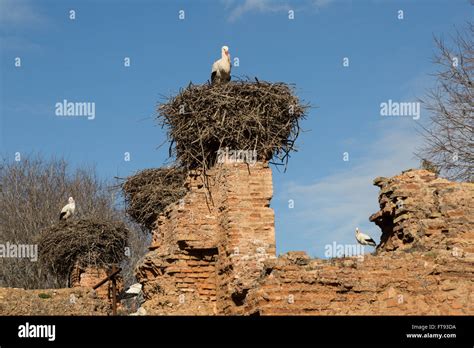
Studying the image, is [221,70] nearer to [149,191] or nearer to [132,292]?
[149,191]

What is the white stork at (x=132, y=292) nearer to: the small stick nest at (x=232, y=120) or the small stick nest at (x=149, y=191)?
the small stick nest at (x=149, y=191)

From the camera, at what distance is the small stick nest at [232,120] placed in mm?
13547

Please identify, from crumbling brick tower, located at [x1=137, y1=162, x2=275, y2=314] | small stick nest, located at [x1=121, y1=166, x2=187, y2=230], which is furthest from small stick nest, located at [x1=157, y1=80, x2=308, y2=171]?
small stick nest, located at [x1=121, y1=166, x2=187, y2=230]

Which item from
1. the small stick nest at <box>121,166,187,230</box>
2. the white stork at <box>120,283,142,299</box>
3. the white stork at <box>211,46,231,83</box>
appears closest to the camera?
the white stork at <box>211,46,231,83</box>

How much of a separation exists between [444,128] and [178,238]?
955 cm

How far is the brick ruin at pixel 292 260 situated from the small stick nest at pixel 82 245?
7555 mm

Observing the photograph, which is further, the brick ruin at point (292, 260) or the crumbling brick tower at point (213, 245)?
the crumbling brick tower at point (213, 245)

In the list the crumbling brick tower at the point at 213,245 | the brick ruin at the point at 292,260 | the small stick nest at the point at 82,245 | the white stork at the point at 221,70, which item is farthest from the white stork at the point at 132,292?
the white stork at the point at 221,70

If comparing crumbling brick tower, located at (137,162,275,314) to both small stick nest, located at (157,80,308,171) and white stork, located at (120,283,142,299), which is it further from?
white stork, located at (120,283,142,299)

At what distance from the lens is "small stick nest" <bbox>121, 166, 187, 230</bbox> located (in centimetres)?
2120

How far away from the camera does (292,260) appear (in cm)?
1063

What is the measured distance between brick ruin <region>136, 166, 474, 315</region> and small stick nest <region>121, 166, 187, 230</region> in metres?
6.60
